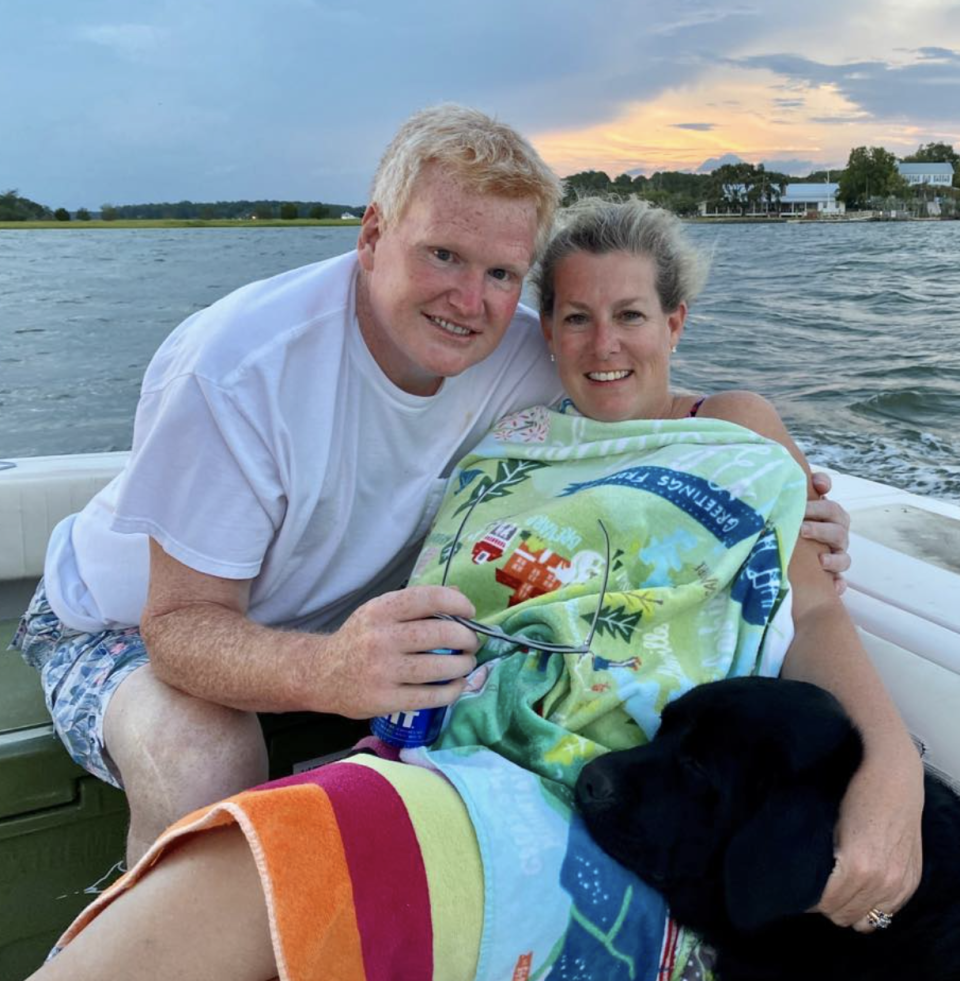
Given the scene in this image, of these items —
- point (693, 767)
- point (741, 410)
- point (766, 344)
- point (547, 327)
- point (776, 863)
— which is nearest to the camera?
point (776, 863)

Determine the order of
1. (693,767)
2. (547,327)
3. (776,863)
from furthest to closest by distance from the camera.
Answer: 1. (547,327)
2. (693,767)
3. (776,863)

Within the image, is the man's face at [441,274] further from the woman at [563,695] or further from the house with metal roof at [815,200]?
the house with metal roof at [815,200]

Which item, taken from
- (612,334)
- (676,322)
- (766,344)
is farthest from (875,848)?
(766,344)

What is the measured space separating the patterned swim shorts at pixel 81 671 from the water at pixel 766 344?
5.46 ft

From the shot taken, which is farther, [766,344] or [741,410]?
[766,344]

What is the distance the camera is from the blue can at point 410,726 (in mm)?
1453

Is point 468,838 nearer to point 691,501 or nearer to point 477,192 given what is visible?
point 691,501

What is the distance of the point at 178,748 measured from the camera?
5.60ft

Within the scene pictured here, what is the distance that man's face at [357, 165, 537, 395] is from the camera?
6.09 feet

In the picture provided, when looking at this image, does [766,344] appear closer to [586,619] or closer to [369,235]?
[369,235]

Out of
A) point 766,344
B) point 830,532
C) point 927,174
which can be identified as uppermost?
point 927,174

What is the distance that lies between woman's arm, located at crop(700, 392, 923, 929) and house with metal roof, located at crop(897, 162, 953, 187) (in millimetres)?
56990

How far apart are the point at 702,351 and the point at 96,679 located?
10033 mm

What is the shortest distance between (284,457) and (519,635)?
22.1 inches
